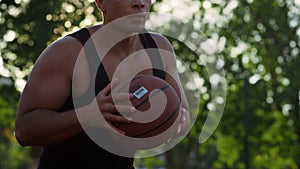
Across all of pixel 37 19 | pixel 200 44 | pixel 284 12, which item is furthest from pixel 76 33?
pixel 284 12

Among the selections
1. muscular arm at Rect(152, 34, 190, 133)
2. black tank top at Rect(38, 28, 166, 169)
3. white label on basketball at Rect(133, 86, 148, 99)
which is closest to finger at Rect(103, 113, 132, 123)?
white label on basketball at Rect(133, 86, 148, 99)

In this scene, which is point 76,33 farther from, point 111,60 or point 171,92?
point 171,92

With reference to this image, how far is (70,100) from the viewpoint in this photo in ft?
12.2

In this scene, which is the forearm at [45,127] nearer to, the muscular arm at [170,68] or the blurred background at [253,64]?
the muscular arm at [170,68]

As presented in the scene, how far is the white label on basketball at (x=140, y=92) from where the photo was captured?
3.64m

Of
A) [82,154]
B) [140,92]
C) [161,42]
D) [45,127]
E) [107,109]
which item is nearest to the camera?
[107,109]

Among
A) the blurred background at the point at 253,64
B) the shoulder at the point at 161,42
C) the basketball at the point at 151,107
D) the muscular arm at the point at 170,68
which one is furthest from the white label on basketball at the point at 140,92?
the blurred background at the point at 253,64

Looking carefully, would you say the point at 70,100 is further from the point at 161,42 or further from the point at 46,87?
the point at 161,42

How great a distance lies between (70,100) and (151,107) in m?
0.44

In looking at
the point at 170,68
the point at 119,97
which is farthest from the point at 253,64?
the point at 119,97

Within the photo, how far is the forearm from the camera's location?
11.4 ft

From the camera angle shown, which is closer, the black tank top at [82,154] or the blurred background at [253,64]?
the black tank top at [82,154]

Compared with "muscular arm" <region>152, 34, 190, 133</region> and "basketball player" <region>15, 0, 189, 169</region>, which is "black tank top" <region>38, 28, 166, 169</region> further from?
"muscular arm" <region>152, 34, 190, 133</region>

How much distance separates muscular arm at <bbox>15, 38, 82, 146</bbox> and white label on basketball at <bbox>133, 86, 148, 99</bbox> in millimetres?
366
